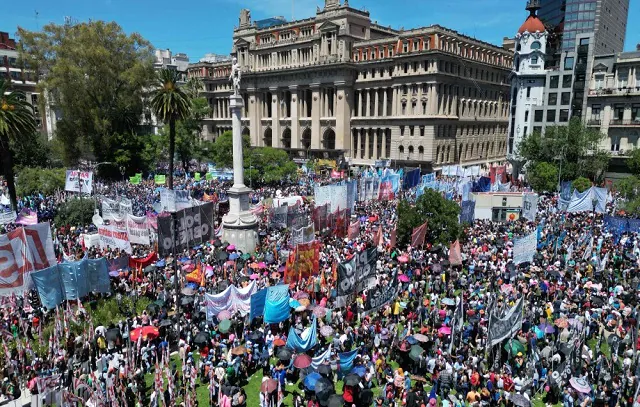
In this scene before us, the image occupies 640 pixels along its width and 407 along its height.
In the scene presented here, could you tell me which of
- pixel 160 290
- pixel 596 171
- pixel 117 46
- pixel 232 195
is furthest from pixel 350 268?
pixel 117 46

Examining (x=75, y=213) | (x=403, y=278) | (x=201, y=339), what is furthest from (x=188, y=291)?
(x=75, y=213)

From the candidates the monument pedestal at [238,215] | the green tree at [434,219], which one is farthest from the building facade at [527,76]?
the monument pedestal at [238,215]

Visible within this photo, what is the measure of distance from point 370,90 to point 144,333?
61.1 meters

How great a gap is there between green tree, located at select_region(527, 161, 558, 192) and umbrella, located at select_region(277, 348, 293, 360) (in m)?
40.8

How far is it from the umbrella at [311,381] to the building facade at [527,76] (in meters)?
50.7

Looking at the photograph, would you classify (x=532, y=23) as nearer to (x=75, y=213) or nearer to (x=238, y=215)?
Answer: (x=238, y=215)

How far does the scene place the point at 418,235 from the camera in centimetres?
2870

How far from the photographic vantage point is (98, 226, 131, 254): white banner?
2652 cm

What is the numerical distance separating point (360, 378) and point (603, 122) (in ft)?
163

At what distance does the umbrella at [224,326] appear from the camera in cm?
1756

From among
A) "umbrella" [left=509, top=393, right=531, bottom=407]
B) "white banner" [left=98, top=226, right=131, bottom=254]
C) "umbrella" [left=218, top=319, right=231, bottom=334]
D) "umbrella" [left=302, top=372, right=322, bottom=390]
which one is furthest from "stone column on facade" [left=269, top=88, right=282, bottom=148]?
"umbrella" [left=509, top=393, right=531, bottom=407]

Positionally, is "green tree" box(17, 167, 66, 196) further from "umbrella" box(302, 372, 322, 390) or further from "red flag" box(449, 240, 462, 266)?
"umbrella" box(302, 372, 322, 390)

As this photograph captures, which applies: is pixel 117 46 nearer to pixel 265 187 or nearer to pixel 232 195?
pixel 265 187

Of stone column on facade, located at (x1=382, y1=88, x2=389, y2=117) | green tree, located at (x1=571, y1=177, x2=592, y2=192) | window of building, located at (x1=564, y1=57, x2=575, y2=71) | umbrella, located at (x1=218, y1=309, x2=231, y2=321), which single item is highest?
window of building, located at (x1=564, y1=57, x2=575, y2=71)
